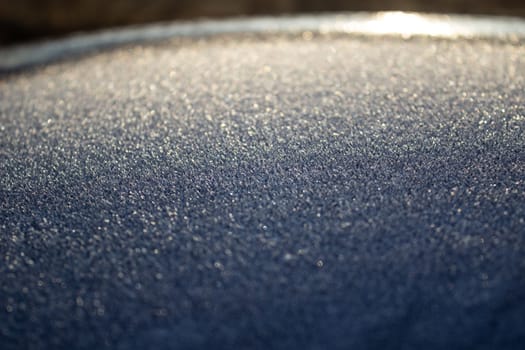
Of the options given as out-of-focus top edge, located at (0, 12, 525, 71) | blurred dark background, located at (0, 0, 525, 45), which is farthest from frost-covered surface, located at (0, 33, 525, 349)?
blurred dark background, located at (0, 0, 525, 45)

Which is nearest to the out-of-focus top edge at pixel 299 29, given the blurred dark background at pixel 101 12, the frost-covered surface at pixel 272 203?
the frost-covered surface at pixel 272 203

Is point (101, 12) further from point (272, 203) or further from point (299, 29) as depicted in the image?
point (272, 203)

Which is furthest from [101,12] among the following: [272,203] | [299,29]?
[272,203]

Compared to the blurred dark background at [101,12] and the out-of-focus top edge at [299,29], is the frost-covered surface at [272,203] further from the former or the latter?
the blurred dark background at [101,12]

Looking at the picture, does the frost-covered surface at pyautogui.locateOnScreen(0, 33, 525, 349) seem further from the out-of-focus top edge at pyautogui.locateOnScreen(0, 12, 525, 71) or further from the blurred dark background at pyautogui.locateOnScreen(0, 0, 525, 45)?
the blurred dark background at pyautogui.locateOnScreen(0, 0, 525, 45)

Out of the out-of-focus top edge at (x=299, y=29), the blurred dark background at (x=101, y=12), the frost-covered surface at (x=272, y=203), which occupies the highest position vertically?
the blurred dark background at (x=101, y=12)

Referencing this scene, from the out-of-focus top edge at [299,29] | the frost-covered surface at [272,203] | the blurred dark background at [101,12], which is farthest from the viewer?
the blurred dark background at [101,12]
